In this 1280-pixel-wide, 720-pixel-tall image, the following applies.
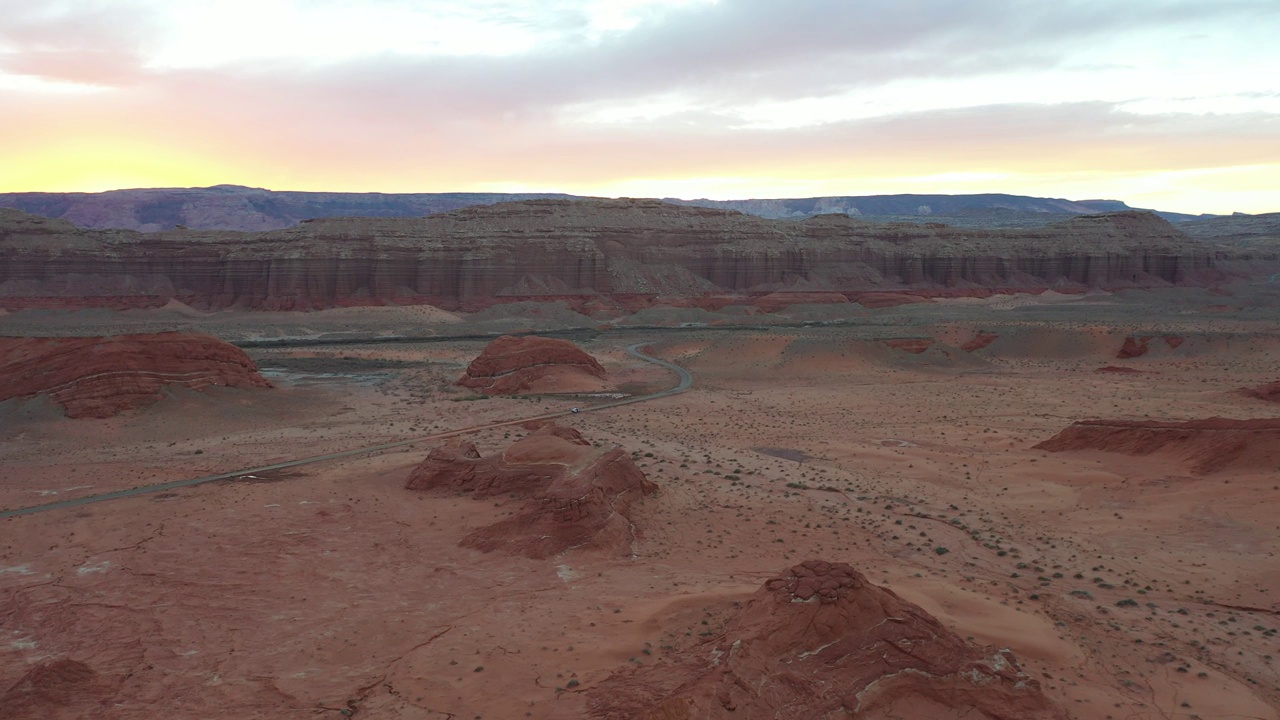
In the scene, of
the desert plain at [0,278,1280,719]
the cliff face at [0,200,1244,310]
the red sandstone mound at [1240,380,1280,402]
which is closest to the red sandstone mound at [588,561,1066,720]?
the desert plain at [0,278,1280,719]

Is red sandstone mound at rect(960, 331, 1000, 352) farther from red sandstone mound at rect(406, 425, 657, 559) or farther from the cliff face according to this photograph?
the cliff face

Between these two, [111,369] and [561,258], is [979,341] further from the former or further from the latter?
[561,258]

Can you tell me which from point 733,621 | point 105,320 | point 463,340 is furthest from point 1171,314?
point 105,320

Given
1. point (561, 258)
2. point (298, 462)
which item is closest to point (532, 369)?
point (298, 462)

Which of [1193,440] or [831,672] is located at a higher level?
[1193,440]

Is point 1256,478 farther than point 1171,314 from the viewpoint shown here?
No

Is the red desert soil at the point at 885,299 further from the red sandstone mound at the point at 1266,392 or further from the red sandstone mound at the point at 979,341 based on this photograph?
the red sandstone mound at the point at 1266,392

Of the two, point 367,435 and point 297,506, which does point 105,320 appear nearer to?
point 367,435
